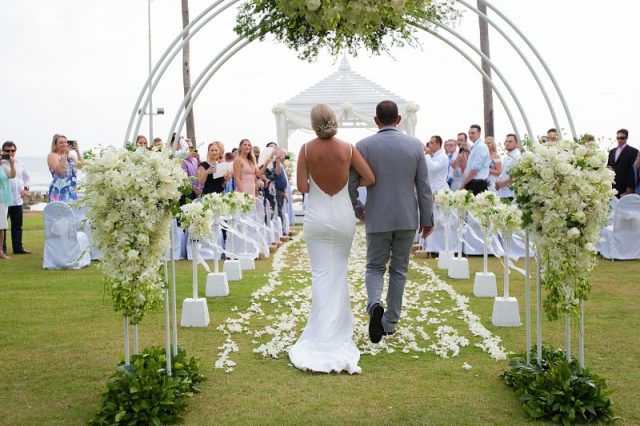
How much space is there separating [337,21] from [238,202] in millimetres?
5930

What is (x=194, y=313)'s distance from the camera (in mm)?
7121

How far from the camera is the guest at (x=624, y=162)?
1324 cm

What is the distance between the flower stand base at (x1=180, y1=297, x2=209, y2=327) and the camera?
7109mm

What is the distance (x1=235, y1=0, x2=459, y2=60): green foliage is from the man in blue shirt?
6.11 meters

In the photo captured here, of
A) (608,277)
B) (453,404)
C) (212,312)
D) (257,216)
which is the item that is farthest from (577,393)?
(257,216)

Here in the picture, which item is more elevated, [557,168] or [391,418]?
[557,168]

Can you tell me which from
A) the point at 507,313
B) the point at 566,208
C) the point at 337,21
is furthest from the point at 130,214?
the point at 507,313

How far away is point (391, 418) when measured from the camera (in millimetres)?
4504

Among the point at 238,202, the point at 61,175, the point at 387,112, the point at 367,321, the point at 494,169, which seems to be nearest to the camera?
the point at 387,112

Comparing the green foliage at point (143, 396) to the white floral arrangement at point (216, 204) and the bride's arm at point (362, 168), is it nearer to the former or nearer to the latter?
the bride's arm at point (362, 168)

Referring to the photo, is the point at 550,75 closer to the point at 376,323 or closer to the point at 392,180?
the point at 392,180

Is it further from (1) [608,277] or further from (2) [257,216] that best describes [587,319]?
(2) [257,216]

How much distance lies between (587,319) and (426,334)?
6.00 feet

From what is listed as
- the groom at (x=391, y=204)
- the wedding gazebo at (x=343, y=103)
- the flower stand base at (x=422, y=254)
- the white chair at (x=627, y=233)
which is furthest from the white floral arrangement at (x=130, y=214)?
the wedding gazebo at (x=343, y=103)
